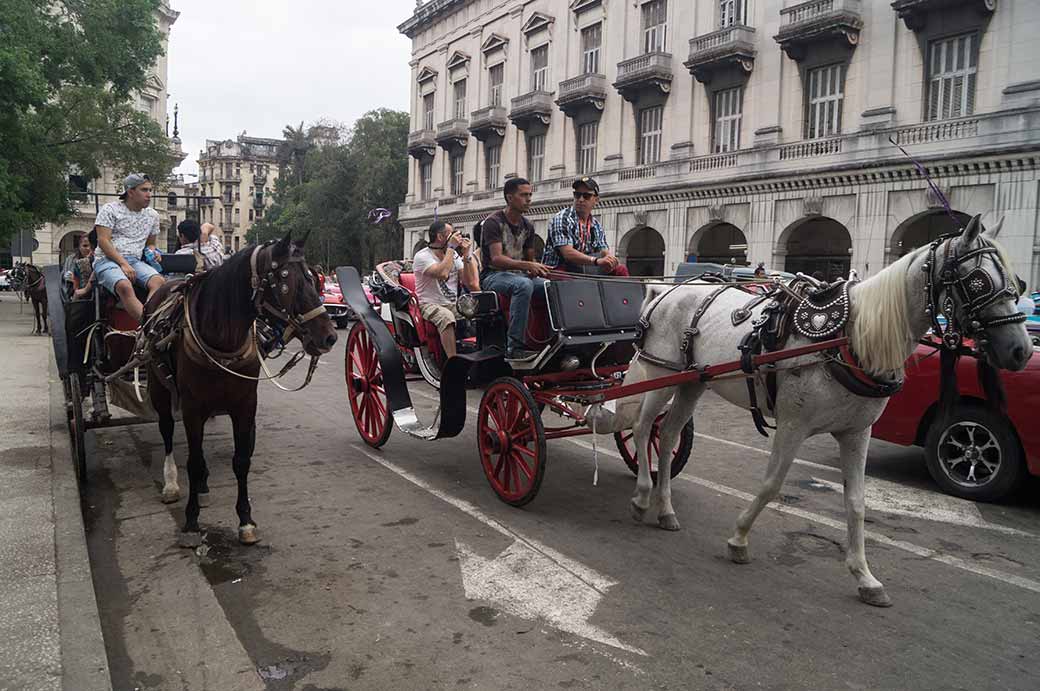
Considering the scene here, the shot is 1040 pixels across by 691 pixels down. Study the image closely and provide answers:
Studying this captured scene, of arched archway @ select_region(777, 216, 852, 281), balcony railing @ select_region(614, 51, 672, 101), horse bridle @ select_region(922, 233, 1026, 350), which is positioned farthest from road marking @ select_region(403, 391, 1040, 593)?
balcony railing @ select_region(614, 51, 672, 101)

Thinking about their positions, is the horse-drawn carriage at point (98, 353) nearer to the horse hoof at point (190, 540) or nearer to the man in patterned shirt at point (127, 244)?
the man in patterned shirt at point (127, 244)

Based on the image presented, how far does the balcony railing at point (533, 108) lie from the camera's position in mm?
34906

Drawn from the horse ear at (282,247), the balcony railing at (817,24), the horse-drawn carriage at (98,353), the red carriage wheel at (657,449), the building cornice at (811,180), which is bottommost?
the red carriage wheel at (657,449)

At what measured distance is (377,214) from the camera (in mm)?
8859

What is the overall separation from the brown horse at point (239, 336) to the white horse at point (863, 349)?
2.58 m

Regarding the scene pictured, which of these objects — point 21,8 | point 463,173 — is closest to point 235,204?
point 463,173

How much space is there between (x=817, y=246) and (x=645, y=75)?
8876 millimetres

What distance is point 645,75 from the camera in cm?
2888

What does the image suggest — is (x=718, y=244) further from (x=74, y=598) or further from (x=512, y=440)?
(x=74, y=598)

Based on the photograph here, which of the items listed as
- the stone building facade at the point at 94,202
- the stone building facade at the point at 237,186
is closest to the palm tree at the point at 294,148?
the stone building facade at the point at 94,202

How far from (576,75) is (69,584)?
32.2 m

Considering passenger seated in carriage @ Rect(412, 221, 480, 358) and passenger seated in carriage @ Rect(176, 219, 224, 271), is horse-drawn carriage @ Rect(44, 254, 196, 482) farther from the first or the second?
passenger seated in carriage @ Rect(412, 221, 480, 358)

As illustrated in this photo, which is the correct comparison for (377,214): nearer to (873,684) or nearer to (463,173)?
(873,684)

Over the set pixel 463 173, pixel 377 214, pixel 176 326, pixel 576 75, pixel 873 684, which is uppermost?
pixel 576 75
